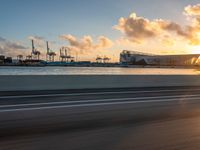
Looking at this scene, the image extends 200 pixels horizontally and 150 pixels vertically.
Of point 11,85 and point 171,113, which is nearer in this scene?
point 171,113

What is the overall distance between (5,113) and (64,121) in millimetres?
2516

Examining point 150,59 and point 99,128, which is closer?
point 99,128

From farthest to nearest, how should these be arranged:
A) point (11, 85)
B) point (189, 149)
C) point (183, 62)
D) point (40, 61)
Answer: point (40, 61) → point (183, 62) → point (11, 85) → point (189, 149)

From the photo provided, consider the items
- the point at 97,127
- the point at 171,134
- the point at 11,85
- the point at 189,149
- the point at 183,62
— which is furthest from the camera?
the point at 183,62

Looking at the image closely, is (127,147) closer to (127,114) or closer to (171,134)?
(171,134)

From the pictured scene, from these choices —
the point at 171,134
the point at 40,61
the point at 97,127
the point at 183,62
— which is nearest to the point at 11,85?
the point at 97,127

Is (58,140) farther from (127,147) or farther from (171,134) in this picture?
(171,134)

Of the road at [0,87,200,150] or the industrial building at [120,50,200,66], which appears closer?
the road at [0,87,200,150]

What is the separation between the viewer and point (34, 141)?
699cm

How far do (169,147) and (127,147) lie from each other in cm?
83

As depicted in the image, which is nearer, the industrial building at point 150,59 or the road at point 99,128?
the road at point 99,128

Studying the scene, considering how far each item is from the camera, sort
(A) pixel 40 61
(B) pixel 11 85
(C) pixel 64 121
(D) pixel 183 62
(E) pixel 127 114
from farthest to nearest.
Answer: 1. (A) pixel 40 61
2. (D) pixel 183 62
3. (B) pixel 11 85
4. (E) pixel 127 114
5. (C) pixel 64 121

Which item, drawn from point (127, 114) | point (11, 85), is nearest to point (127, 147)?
point (127, 114)

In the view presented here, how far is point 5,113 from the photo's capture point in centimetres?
1087
